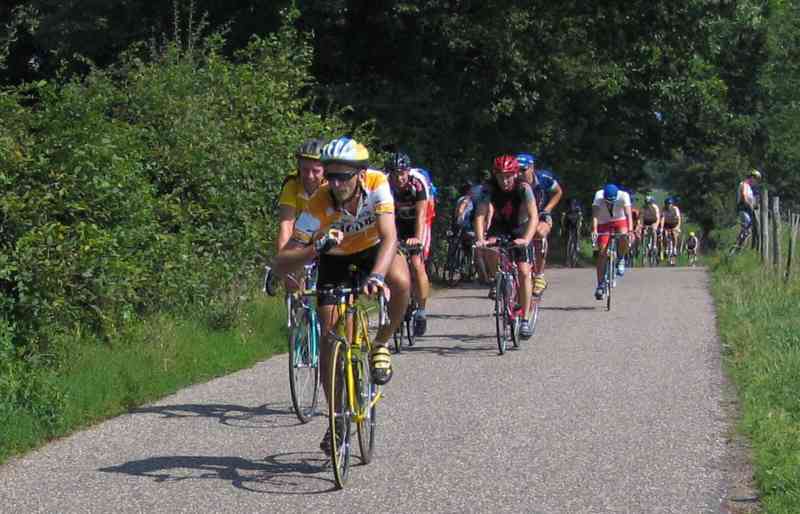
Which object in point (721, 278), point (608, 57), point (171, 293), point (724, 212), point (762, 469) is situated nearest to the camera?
point (762, 469)

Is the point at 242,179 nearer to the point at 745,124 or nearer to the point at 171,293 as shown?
the point at 171,293

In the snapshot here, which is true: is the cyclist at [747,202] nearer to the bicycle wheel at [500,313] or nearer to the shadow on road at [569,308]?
the shadow on road at [569,308]

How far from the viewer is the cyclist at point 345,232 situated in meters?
7.57

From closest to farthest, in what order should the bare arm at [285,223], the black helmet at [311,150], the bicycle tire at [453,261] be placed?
the bare arm at [285,223] < the black helmet at [311,150] < the bicycle tire at [453,261]

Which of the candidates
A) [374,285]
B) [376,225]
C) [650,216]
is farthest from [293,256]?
[650,216]

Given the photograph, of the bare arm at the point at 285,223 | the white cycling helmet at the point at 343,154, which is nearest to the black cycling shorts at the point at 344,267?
the white cycling helmet at the point at 343,154

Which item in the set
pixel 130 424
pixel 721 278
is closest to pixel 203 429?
pixel 130 424

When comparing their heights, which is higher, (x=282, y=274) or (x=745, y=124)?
(x=745, y=124)

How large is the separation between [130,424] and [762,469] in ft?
13.8

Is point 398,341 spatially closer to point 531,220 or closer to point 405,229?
point 405,229

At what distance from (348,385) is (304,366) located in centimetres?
251

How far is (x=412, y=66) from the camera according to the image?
84.1ft

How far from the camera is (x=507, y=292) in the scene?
45.7ft

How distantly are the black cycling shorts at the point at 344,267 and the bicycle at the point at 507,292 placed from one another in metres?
5.55
